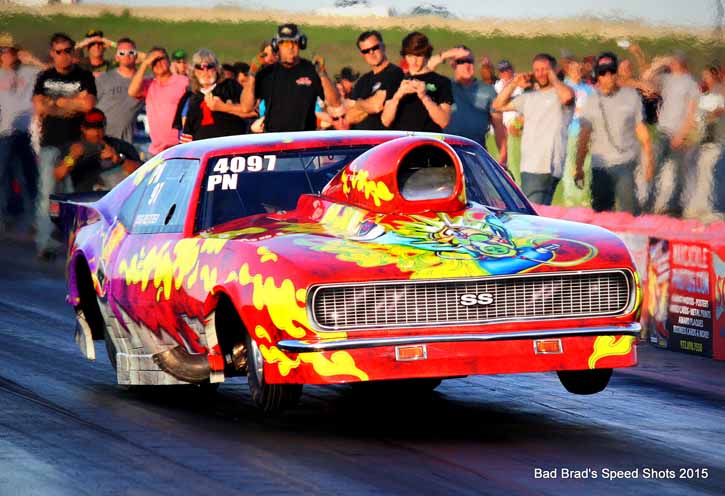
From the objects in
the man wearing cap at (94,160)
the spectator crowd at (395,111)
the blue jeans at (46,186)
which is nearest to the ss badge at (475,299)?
the spectator crowd at (395,111)

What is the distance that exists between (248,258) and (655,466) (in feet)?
6.99

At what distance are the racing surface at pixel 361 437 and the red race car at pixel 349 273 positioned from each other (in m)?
0.30

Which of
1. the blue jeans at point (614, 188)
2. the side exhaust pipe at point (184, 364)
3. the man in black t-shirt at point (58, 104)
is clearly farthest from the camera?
the man in black t-shirt at point (58, 104)

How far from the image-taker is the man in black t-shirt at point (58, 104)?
1972cm

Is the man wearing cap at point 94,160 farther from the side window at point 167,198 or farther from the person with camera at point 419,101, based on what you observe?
the side window at point 167,198

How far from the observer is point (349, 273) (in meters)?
8.42

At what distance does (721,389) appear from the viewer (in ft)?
36.1

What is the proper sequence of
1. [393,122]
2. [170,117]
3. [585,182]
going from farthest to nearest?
1. [170,117]
2. [585,182]
3. [393,122]

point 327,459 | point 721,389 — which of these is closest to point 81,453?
point 327,459

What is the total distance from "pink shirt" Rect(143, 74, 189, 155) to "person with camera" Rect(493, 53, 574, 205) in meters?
4.02

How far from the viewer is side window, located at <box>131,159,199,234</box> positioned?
9.84 m

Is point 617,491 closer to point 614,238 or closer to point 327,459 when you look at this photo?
point 327,459

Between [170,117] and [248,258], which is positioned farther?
[170,117]

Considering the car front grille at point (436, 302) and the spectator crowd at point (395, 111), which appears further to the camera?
the spectator crowd at point (395, 111)
